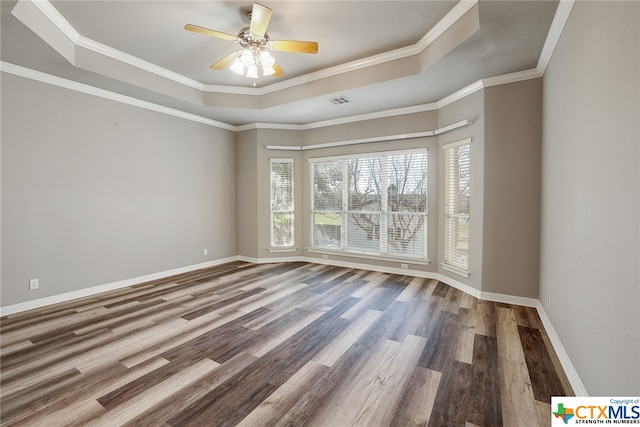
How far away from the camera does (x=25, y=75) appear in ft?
10.9

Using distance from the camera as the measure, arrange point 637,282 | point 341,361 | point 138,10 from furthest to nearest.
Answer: point 138,10
point 341,361
point 637,282

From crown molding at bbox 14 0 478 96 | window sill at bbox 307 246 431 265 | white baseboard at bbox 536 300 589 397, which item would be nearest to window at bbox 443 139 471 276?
window sill at bbox 307 246 431 265

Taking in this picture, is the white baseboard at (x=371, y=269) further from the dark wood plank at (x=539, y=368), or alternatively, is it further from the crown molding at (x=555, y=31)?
the crown molding at (x=555, y=31)

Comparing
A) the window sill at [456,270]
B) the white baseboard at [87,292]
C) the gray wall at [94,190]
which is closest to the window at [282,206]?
the gray wall at [94,190]

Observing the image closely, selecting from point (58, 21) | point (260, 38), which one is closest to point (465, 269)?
point (260, 38)

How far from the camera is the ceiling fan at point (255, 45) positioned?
2.54 metres

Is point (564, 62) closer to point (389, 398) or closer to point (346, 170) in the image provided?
point (389, 398)

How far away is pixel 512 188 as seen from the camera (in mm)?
3535

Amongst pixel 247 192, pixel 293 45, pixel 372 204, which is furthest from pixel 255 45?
pixel 247 192

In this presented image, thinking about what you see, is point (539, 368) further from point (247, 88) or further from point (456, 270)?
point (247, 88)

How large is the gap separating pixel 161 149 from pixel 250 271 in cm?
264

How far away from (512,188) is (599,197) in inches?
82.5

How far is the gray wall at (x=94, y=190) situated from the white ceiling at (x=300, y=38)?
487mm

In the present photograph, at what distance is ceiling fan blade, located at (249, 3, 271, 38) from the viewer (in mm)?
2338
